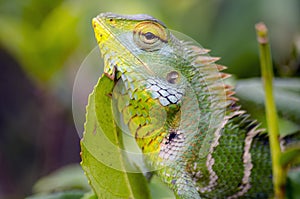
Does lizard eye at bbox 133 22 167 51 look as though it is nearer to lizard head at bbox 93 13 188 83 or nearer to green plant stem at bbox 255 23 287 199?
lizard head at bbox 93 13 188 83

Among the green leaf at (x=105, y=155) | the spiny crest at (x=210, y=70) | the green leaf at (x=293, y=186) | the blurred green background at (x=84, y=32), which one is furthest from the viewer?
the blurred green background at (x=84, y=32)

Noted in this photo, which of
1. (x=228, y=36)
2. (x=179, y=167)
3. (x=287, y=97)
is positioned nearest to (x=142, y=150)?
(x=179, y=167)

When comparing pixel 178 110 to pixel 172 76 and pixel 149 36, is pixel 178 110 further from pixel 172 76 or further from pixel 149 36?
pixel 149 36

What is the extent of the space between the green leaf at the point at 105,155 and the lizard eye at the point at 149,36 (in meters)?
0.25

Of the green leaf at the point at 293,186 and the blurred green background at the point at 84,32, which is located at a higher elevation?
the blurred green background at the point at 84,32

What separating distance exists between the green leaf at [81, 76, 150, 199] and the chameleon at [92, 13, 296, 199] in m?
0.10

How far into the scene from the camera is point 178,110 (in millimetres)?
1743

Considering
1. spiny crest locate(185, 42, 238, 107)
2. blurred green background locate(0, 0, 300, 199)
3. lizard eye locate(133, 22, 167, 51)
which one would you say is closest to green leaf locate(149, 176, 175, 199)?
spiny crest locate(185, 42, 238, 107)

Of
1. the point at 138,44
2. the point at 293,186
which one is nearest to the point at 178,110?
the point at 138,44

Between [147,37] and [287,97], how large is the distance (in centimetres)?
81

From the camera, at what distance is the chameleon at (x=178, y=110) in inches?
67.4

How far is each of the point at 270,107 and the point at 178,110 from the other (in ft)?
1.54

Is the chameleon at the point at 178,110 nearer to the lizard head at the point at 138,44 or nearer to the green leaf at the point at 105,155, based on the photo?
the lizard head at the point at 138,44

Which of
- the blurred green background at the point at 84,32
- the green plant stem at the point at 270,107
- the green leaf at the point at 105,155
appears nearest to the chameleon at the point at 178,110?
the green leaf at the point at 105,155
